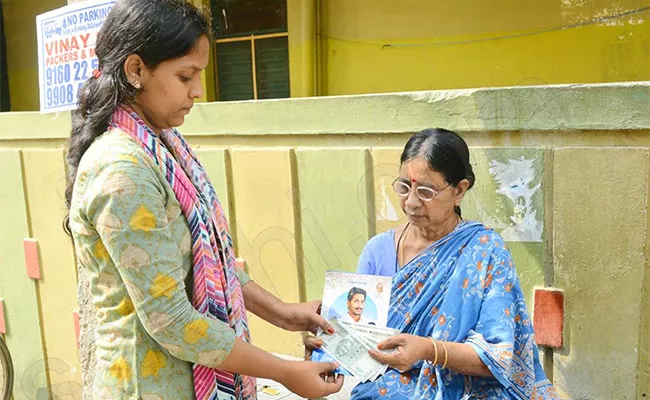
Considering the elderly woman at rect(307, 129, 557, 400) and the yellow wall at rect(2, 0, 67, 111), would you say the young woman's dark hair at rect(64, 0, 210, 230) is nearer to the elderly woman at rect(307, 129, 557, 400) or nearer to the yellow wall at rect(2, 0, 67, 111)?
the elderly woman at rect(307, 129, 557, 400)

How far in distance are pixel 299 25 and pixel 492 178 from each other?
4.06 m

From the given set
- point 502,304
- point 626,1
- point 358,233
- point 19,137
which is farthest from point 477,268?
point 626,1

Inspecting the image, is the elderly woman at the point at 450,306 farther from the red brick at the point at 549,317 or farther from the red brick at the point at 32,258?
the red brick at the point at 32,258

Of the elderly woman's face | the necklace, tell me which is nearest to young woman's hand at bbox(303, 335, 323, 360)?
the necklace

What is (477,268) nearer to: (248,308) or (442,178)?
(442,178)

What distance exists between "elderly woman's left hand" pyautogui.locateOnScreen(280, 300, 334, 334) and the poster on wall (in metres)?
1.33

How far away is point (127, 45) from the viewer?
1416 millimetres

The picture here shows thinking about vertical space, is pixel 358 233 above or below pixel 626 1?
below

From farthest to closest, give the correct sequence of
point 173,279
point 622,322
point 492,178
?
point 492,178 → point 622,322 → point 173,279

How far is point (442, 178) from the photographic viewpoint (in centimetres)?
202

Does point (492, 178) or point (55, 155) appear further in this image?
point (55, 155)

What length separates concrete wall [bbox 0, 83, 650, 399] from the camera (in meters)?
2.41

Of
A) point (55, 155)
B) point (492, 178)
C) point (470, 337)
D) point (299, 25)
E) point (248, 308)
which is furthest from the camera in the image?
point (299, 25)

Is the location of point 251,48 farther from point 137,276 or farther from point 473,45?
point 137,276
